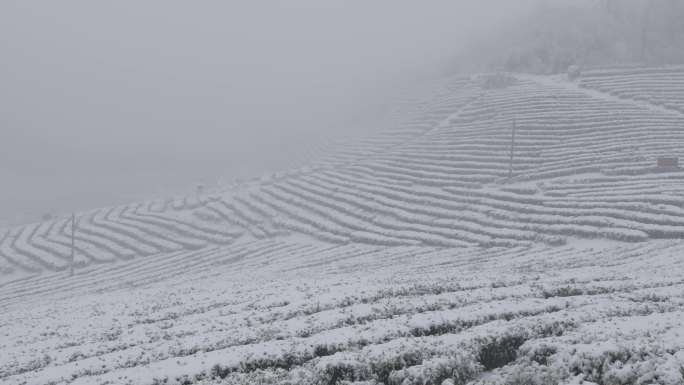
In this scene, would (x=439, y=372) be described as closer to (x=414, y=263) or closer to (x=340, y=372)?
(x=340, y=372)

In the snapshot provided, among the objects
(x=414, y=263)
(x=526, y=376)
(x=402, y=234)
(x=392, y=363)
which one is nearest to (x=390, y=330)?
(x=392, y=363)

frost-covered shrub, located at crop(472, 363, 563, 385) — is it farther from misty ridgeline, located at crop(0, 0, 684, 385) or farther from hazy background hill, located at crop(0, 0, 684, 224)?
hazy background hill, located at crop(0, 0, 684, 224)

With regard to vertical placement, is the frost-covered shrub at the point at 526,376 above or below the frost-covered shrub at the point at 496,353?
above

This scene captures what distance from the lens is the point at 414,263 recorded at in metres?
23.7

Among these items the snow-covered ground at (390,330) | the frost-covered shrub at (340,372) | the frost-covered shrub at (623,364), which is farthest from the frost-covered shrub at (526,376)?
the frost-covered shrub at (340,372)

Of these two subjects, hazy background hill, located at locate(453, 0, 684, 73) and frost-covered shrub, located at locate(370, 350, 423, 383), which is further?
hazy background hill, located at locate(453, 0, 684, 73)

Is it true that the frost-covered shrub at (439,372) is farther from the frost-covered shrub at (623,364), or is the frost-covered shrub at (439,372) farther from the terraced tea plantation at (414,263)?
the frost-covered shrub at (623,364)

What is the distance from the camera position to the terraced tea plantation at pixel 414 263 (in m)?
9.73

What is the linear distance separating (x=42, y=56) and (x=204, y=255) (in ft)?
520

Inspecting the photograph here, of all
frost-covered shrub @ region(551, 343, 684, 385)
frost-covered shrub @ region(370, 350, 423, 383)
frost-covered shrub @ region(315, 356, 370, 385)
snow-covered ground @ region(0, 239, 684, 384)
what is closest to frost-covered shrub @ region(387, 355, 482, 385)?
snow-covered ground @ region(0, 239, 684, 384)

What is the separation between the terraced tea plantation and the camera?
9.73 metres

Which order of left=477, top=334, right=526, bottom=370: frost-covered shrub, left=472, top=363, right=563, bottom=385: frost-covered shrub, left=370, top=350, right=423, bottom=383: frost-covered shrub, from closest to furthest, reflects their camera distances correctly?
left=472, top=363, right=563, bottom=385: frost-covered shrub, left=370, top=350, right=423, bottom=383: frost-covered shrub, left=477, top=334, right=526, bottom=370: frost-covered shrub

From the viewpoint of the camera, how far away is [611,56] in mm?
60344

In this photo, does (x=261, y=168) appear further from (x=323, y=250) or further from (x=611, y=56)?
(x=611, y=56)
